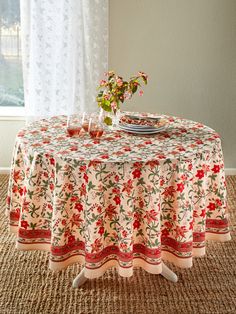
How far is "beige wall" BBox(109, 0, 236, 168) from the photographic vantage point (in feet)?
12.7

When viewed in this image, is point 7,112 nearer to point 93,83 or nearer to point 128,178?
point 93,83

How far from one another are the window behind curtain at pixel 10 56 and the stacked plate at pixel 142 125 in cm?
164

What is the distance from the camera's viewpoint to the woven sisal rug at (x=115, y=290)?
2.49m

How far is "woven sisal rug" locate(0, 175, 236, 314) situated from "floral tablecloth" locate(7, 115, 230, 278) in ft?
0.77

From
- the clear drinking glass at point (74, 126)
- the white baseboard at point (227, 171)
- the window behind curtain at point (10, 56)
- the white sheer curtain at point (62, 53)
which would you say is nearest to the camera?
the clear drinking glass at point (74, 126)

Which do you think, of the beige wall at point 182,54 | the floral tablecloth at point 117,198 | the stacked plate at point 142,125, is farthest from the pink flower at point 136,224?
the beige wall at point 182,54

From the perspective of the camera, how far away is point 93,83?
3.86 metres

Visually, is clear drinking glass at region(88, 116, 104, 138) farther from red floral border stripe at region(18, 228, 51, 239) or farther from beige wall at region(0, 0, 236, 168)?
beige wall at region(0, 0, 236, 168)

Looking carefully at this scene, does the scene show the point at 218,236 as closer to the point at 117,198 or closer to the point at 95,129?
the point at 117,198

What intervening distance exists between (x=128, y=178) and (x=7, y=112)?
2200mm

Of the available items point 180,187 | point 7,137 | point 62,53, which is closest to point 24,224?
point 180,187

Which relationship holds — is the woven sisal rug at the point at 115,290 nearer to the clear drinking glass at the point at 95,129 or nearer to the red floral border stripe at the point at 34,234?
the red floral border stripe at the point at 34,234

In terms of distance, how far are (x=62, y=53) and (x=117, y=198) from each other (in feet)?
6.00

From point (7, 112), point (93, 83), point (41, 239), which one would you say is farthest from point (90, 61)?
point (41, 239)
